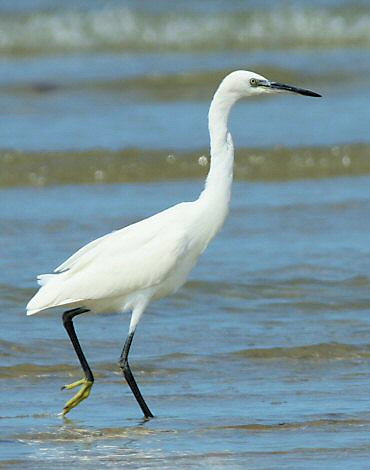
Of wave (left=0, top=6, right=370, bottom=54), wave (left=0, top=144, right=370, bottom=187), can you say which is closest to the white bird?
wave (left=0, top=144, right=370, bottom=187)

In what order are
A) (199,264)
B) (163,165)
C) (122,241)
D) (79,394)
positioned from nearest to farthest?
(79,394)
(122,241)
(199,264)
(163,165)

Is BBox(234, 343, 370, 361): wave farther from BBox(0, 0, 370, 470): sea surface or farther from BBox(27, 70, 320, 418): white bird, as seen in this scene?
BBox(27, 70, 320, 418): white bird

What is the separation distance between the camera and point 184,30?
23750mm

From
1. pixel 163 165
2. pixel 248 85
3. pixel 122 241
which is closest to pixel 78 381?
pixel 122 241

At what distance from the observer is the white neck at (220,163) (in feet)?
21.2

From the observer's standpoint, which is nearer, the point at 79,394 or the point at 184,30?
the point at 79,394

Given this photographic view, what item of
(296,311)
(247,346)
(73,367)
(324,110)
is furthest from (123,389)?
(324,110)

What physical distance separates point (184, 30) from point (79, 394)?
18075 millimetres

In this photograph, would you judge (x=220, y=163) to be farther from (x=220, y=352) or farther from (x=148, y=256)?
(x=220, y=352)

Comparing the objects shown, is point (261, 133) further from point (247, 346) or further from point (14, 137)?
point (247, 346)

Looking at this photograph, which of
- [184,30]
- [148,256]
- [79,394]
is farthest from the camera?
[184,30]

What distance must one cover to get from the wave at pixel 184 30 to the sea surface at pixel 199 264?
3.55 feet

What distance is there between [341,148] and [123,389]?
23.6 ft

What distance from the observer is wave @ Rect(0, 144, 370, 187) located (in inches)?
509
